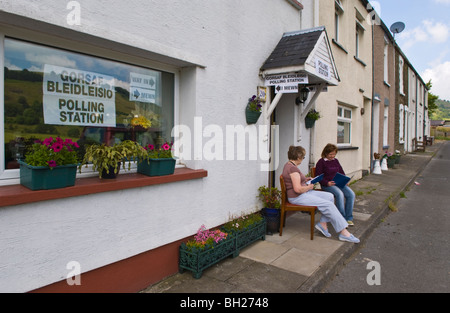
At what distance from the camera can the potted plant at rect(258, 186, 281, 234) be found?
5006 millimetres

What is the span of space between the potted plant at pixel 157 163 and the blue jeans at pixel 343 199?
10.5 feet

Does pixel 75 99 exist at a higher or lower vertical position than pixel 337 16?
lower

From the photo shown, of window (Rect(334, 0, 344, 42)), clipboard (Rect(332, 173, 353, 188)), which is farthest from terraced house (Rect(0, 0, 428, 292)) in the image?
window (Rect(334, 0, 344, 42))

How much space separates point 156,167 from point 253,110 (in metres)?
1.97

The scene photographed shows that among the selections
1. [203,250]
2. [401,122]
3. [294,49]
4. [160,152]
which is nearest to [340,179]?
[294,49]

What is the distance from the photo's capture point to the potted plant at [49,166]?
8.01 feet

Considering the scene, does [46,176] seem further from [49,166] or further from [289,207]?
[289,207]

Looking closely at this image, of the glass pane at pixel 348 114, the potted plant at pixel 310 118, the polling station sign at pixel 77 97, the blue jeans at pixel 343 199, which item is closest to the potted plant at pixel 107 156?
the polling station sign at pixel 77 97

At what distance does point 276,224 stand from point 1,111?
391 cm

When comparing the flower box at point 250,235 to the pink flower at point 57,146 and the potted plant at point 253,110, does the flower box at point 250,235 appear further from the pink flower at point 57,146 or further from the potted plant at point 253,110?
the pink flower at point 57,146

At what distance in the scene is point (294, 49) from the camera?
17.0 ft
